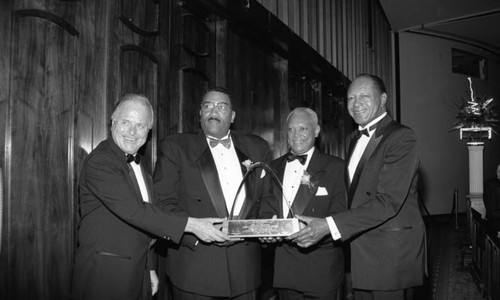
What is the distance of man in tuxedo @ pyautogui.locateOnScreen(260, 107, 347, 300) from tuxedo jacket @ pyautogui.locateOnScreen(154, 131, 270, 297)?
0.22 meters

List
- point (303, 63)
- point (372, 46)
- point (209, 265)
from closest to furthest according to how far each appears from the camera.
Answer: point (209, 265)
point (303, 63)
point (372, 46)

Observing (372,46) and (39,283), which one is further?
(372,46)

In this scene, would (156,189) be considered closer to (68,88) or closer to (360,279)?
(68,88)

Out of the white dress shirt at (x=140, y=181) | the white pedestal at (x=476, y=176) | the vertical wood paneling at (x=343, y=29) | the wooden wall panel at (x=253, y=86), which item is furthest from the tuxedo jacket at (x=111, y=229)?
the white pedestal at (x=476, y=176)

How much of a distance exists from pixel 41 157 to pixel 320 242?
1.67 metres

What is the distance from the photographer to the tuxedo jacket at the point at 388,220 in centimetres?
224

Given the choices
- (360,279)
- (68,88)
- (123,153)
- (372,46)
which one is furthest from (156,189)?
(372,46)

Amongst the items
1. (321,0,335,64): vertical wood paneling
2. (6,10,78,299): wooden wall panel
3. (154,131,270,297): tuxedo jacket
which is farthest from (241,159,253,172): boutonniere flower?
(321,0,335,64): vertical wood paneling

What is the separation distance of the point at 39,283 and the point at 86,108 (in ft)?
3.00

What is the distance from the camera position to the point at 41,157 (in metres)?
1.96

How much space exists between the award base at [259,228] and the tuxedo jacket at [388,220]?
291mm

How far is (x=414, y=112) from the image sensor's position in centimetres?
1241

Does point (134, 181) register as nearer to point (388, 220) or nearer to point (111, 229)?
point (111, 229)

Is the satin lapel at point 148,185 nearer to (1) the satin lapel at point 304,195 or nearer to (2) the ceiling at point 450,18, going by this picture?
(1) the satin lapel at point 304,195
